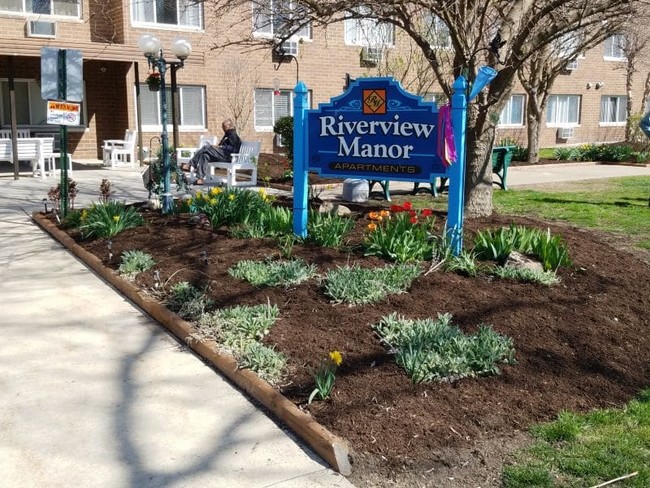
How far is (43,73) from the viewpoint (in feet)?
31.5

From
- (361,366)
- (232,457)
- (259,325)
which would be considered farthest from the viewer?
(259,325)

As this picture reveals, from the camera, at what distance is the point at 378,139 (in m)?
7.53

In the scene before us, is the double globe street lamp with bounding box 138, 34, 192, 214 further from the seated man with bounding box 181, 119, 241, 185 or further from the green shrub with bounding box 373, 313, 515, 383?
the green shrub with bounding box 373, 313, 515, 383

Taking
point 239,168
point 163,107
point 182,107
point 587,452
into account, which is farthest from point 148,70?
point 587,452

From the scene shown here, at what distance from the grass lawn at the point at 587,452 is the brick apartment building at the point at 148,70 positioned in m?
14.5

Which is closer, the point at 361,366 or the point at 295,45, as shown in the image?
the point at 361,366

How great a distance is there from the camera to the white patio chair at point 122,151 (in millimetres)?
18938

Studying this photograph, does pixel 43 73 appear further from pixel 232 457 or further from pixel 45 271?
pixel 232 457

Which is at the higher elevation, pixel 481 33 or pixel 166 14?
pixel 166 14

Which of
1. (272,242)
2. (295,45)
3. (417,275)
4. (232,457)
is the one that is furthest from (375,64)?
(232,457)

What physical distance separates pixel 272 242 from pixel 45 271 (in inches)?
94.7

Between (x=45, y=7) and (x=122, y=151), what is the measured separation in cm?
456

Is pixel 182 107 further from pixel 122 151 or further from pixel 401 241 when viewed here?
pixel 401 241

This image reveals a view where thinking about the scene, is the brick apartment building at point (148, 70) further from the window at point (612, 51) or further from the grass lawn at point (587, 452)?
the grass lawn at point (587, 452)
